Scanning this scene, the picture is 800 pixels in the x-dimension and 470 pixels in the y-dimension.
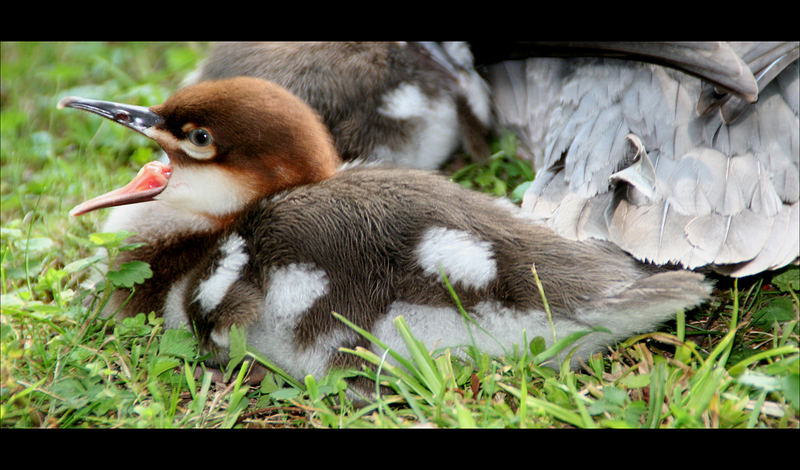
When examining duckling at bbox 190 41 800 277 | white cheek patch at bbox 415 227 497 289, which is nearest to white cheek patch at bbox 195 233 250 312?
white cheek patch at bbox 415 227 497 289

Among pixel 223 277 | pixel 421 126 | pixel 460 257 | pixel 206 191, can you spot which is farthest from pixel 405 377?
pixel 421 126

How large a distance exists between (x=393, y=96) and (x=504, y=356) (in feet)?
3.46

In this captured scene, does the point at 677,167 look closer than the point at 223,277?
No

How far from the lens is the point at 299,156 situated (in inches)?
74.0

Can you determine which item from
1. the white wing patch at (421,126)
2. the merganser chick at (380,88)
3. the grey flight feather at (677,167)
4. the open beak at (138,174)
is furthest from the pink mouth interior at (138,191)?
the grey flight feather at (677,167)

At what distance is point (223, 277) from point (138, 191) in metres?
0.33

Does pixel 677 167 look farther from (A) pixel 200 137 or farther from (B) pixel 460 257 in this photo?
(A) pixel 200 137

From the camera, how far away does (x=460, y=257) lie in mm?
1647

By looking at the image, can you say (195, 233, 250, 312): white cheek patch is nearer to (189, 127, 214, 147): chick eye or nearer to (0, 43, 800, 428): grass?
(0, 43, 800, 428): grass

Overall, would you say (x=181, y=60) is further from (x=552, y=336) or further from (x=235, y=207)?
(x=552, y=336)

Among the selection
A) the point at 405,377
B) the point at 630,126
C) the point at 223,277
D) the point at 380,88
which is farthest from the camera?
the point at 380,88

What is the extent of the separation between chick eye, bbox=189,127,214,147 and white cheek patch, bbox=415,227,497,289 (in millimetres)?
584

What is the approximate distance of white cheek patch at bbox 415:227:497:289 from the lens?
165 centimetres
